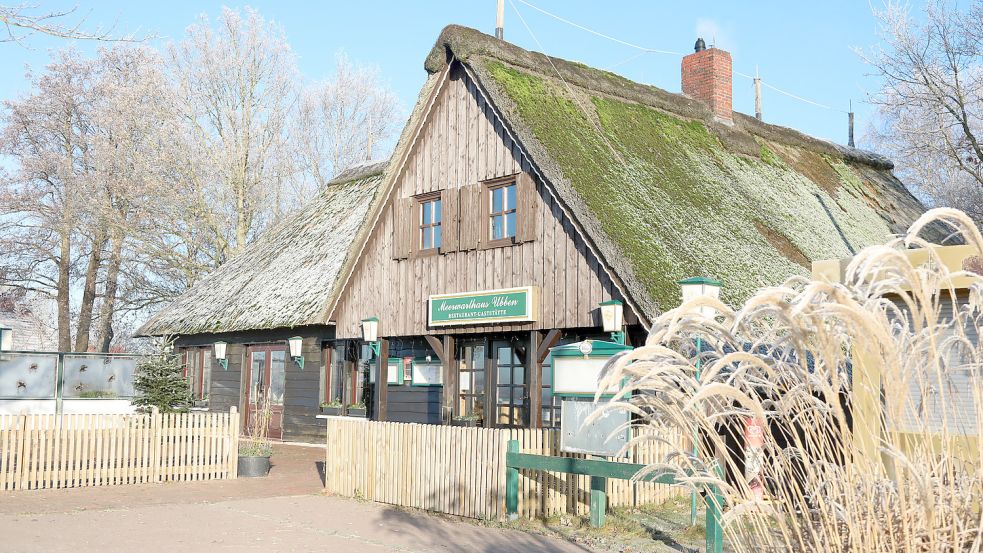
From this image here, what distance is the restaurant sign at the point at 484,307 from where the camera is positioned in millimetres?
14312

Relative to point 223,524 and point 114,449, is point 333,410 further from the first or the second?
point 223,524

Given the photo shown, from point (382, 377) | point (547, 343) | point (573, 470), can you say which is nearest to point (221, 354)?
point (382, 377)

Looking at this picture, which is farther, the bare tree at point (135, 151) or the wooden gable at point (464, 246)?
the bare tree at point (135, 151)

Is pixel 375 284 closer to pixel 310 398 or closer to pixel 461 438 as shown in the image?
pixel 310 398

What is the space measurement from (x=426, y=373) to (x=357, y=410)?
108 inches

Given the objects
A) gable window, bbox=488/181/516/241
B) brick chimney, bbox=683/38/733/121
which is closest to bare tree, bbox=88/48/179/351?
brick chimney, bbox=683/38/733/121

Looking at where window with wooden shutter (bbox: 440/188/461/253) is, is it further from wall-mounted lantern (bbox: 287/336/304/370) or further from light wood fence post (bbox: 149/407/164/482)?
wall-mounted lantern (bbox: 287/336/304/370)

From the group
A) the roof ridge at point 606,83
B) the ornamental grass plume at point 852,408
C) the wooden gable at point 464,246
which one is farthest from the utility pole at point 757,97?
the ornamental grass plume at point 852,408

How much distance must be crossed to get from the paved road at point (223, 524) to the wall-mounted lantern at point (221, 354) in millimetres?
10441

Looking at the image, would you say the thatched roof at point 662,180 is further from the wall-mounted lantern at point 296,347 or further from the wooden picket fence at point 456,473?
the wall-mounted lantern at point 296,347

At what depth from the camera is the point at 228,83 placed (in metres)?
34.4

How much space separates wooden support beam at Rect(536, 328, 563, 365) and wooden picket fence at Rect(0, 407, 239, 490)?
452 cm

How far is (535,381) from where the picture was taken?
1451 centimetres

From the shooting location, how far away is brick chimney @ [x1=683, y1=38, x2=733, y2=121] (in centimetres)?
2062
